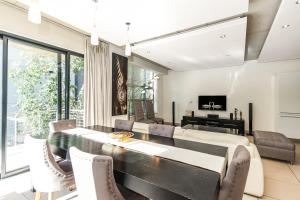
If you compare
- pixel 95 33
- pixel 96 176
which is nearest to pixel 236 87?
pixel 95 33

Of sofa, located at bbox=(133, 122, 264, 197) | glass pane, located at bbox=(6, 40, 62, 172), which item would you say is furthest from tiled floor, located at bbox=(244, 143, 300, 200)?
glass pane, located at bbox=(6, 40, 62, 172)

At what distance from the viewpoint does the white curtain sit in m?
3.62

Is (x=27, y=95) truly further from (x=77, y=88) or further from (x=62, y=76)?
(x=77, y=88)

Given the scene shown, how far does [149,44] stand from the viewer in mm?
3850

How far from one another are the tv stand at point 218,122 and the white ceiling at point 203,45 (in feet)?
6.92

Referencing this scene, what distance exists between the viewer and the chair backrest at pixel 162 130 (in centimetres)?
231

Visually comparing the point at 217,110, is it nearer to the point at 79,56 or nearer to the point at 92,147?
the point at 79,56

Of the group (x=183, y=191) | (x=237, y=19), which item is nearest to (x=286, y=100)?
(x=237, y=19)

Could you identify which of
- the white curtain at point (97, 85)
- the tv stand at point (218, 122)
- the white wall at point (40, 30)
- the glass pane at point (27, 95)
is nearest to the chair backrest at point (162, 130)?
the glass pane at point (27, 95)

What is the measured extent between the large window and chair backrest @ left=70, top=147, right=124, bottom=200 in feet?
5.30

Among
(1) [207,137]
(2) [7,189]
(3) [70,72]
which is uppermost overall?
(3) [70,72]

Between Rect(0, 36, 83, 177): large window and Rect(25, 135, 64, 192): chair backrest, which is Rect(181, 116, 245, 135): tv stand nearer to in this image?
Rect(0, 36, 83, 177): large window

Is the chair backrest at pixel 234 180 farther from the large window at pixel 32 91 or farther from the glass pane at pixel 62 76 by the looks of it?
the glass pane at pixel 62 76

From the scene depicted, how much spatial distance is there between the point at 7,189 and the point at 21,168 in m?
0.53
